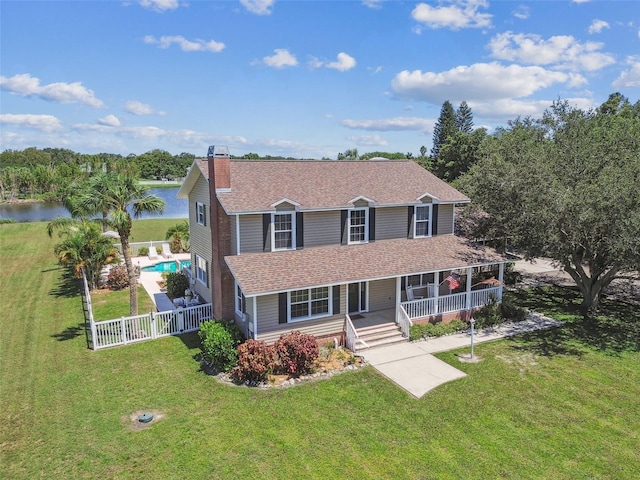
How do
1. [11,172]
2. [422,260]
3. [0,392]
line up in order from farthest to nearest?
1. [11,172]
2. [422,260]
3. [0,392]

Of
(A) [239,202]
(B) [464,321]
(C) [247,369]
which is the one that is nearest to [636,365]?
(B) [464,321]

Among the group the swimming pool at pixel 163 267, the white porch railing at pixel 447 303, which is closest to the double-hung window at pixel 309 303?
the white porch railing at pixel 447 303

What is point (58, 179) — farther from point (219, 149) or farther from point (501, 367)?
point (501, 367)

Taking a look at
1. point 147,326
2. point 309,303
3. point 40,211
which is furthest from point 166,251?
point 40,211

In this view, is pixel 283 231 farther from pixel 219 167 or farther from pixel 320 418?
pixel 320 418

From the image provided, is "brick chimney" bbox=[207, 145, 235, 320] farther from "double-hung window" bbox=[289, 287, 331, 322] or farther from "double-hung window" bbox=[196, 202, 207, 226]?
"double-hung window" bbox=[289, 287, 331, 322]

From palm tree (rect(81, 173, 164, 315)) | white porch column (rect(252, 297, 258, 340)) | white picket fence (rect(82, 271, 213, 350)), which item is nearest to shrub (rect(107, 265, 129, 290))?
white picket fence (rect(82, 271, 213, 350))
